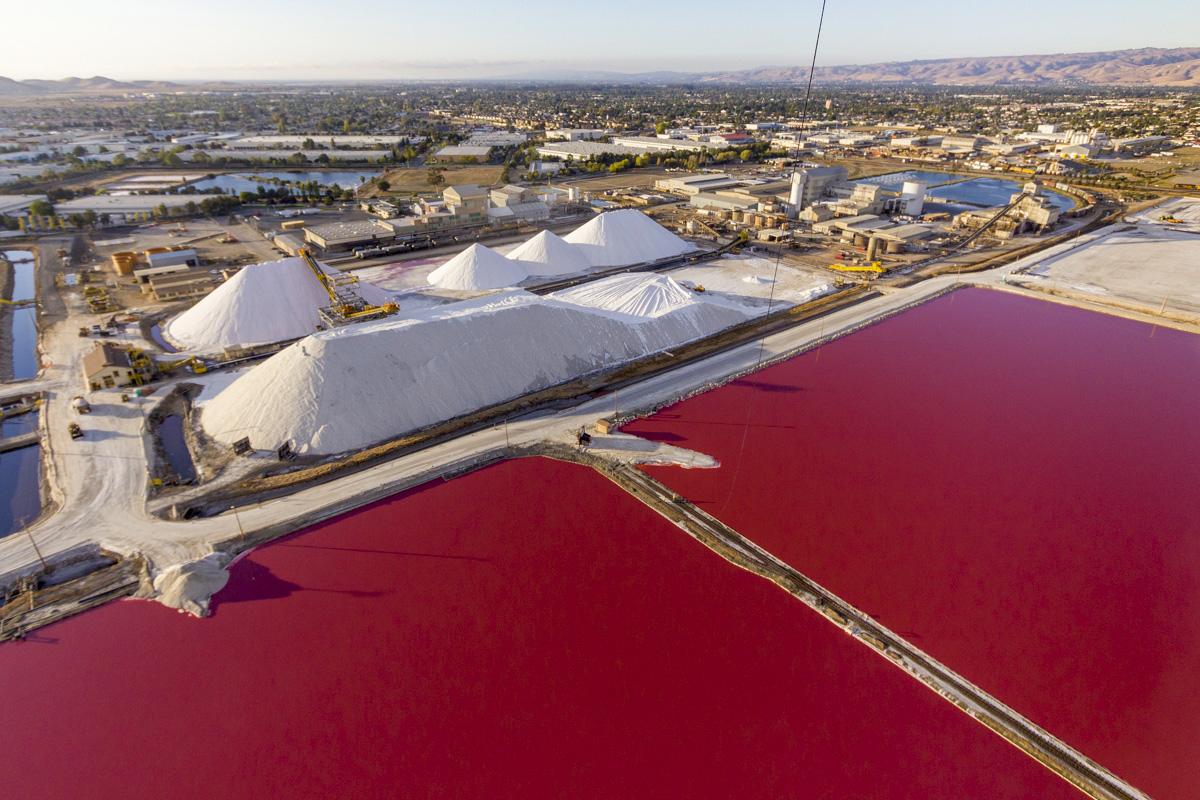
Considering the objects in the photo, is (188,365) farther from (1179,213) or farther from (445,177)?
(1179,213)

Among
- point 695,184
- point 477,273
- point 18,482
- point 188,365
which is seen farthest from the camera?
point 695,184

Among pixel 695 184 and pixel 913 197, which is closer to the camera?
pixel 913 197

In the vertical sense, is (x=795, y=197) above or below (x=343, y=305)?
above

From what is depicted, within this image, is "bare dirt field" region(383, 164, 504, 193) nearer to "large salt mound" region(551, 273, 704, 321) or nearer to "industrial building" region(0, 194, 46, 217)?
"industrial building" region(0, 194, 46, 217)

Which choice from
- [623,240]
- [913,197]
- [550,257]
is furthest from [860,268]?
[913,197]

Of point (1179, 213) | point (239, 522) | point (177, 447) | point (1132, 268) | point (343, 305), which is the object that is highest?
point (1179, 213)

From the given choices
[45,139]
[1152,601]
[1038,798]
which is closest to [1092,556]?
[1152,601]

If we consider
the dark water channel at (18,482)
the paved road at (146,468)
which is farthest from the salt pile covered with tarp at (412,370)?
the dark water channel at (18,482)
